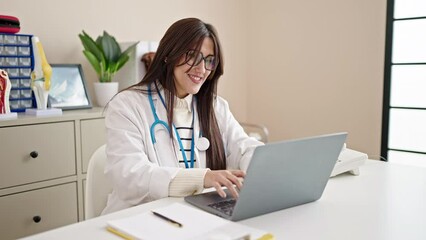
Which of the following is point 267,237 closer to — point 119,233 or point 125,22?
point 119,233

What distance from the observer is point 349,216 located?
1233 mm

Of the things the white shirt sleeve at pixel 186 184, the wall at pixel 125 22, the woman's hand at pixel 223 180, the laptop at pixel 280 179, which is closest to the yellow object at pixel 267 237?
the laptop at pixel 280 179

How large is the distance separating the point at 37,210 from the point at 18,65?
28.7 inches

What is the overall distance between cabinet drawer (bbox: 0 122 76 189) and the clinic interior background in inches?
Result: 23.8

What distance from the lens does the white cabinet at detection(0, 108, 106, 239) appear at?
2122 millimetres

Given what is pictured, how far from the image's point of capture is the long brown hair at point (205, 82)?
166cm

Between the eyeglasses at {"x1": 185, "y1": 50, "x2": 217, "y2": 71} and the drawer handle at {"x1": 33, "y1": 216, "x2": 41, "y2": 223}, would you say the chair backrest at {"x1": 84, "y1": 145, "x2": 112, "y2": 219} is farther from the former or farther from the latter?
the drawer handle at {"x1": 33, "y1": 216, "x2": 41, "y2": 223}

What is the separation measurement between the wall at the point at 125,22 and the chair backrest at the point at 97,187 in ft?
4.08

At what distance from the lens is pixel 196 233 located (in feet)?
3.39

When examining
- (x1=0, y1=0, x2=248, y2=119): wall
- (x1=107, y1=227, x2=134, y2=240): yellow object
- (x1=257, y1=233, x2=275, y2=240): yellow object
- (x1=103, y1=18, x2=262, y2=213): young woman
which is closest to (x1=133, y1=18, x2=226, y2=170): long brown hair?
(x1=103, y1=18, x2=262, y2=213): young woman

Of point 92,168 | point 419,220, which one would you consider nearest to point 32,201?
point 92,168

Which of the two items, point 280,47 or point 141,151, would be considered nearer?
point 141,151

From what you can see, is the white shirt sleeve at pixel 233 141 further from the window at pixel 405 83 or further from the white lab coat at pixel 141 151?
the window at pixel 405 83

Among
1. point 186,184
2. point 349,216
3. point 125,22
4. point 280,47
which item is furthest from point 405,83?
point 186,184
